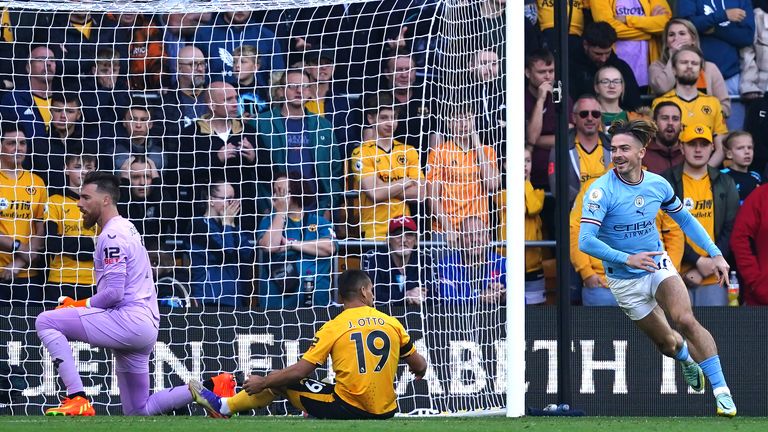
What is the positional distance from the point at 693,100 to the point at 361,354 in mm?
4563

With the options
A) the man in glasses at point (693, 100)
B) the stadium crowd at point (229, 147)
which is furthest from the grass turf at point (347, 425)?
the man in glasses at point (693, 100)

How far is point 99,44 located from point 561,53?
13.1ft

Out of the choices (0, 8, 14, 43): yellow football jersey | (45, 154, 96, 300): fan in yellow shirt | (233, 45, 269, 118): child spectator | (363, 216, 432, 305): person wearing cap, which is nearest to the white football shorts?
(363, 216, 432, 305): person wearing cap

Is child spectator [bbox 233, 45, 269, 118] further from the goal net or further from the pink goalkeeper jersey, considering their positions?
the pink goalkeeper jersey

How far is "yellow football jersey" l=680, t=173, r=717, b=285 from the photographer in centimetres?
1063

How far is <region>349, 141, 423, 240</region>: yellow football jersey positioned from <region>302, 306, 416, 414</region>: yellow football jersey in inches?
93.0

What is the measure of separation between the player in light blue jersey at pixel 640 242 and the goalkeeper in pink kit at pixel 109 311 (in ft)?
9.79

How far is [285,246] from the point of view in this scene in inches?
401

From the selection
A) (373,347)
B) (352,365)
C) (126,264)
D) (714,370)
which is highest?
(126,264)

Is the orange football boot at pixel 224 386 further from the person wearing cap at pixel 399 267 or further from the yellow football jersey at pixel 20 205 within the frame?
the yellow football jersey at pixel 20 205

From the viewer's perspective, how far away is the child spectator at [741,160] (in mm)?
10797

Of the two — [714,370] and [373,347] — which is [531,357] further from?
[373,347]

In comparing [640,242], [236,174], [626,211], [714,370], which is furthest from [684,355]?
[236,174]

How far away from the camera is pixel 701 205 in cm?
1065
